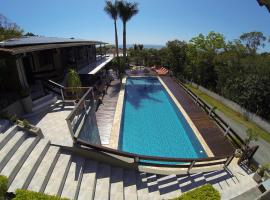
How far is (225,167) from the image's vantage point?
9.64 metres

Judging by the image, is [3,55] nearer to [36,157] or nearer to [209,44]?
[36,157]

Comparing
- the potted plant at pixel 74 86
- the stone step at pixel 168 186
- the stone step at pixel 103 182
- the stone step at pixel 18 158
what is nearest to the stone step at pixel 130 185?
the stone step at pixel 103 182

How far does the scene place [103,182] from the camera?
7344 millimetres

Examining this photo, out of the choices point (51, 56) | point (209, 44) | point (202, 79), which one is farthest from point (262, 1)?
point (209, 44)

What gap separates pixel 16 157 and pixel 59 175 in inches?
70.0

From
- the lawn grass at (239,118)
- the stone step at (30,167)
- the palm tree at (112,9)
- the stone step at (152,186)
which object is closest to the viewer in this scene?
the stone step at (30,167)

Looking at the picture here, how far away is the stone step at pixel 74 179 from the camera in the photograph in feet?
20.9

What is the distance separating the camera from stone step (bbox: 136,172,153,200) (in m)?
7.51

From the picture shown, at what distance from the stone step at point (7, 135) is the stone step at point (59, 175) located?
7.42 ft

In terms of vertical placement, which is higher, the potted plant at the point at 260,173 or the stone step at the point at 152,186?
the potted plant at the point at 260,173

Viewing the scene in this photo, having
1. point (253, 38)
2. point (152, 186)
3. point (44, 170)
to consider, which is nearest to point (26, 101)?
point (44, 170)

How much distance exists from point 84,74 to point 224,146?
562 inches

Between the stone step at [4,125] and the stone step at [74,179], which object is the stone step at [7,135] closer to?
the stone step at [4,125]

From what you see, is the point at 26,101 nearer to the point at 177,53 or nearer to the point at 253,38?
the point at 177,53
